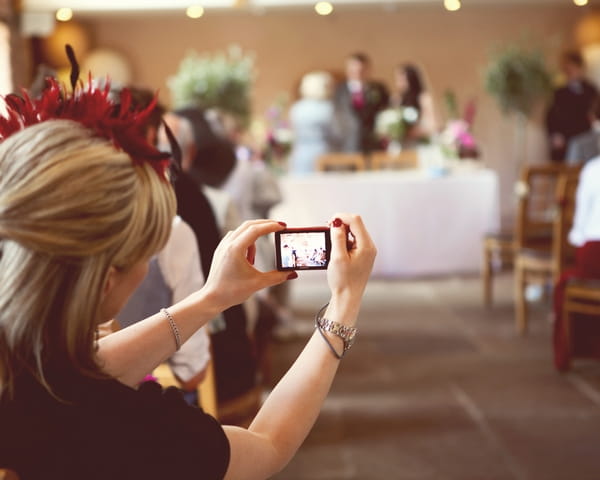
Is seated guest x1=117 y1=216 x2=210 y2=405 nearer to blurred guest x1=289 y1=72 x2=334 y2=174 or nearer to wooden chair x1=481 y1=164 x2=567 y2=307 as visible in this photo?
wooden chair x1=481 y1=164 x2=567 y2=307

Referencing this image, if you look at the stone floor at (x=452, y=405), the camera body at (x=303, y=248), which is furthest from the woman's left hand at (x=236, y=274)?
the stone floor at (x=452, y=405)

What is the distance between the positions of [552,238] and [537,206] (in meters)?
0.22

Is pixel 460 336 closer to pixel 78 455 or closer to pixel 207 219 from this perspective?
pixel 207 219

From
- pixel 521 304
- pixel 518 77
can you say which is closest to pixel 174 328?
pixel 521 304

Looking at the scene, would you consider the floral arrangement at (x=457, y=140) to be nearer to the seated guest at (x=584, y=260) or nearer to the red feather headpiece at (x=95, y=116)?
the seated guest at (x=584, y=260)

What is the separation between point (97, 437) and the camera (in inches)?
34.6

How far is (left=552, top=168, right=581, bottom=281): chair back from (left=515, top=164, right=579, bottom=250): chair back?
0.20 m

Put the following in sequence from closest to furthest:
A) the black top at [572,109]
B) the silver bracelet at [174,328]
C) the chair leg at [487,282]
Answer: the silver bracelet at [174,328] → the chair leg at [487,282] → the black top at [572,109]

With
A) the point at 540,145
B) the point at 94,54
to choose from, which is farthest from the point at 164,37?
the point at 540,145

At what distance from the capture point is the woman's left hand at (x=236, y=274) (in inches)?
42.5

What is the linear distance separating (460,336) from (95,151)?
4.13 meters

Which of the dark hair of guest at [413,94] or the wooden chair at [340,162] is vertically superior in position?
the dark hair of guest at [413,94]

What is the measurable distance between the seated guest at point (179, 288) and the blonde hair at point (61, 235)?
96 centimetres

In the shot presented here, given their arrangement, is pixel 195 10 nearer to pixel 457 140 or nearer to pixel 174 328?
pixel 457 140
